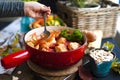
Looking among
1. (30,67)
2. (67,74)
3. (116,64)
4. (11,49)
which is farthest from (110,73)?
(11,49)

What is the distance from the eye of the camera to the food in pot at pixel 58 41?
2.13 feet

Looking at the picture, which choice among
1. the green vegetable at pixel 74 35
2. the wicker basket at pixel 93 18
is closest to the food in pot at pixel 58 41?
the green vegetable at pixel 74 35

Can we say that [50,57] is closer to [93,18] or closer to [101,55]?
[101,55]

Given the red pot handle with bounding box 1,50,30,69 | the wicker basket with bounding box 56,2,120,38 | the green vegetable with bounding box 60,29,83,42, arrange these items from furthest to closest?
the wicker basket with bounding box 56,2,120,38
the green vegetable with bounding box 60,29,83,42
the red pot handle with bounding box 1,50,30,69

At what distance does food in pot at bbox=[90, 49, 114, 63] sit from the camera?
65 centimetres

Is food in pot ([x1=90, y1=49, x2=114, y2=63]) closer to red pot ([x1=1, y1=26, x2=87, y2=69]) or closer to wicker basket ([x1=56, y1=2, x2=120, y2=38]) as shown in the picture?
red pot ([x1=1, y1=26, x2=87, y2=69])

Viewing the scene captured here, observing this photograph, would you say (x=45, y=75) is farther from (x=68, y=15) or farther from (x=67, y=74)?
(x=68, y=15)

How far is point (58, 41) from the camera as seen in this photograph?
2.28ft

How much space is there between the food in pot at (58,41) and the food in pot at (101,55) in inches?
2.2

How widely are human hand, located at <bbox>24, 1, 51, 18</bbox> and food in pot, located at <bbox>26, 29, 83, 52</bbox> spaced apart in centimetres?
9

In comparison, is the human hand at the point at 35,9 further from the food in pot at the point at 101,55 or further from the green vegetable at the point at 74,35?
the food in pot at the point at 101,55

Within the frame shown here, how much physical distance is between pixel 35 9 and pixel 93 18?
0.87 ft

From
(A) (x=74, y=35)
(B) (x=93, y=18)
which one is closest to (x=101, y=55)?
(A) (x=74, y=35)

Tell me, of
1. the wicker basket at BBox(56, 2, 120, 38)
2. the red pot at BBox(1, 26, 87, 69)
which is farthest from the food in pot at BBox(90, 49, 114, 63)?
the wicker basket at BBox(56, 2, 120, 38)
